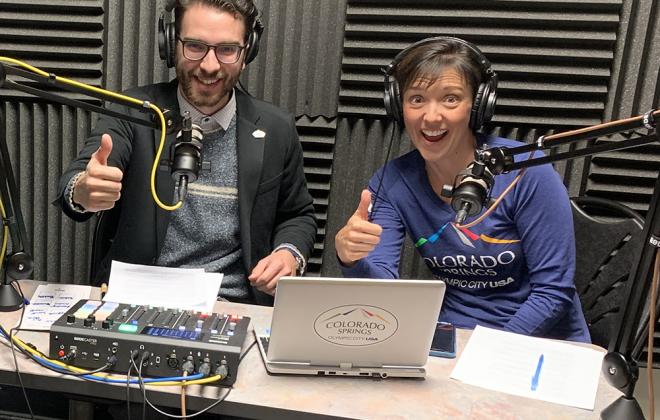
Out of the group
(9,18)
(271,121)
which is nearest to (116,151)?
(271,121)

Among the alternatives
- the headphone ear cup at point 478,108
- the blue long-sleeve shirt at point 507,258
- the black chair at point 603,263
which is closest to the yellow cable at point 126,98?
the blue long-sleeve shirt at point 507,258

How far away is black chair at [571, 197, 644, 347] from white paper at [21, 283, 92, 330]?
1.58 meters

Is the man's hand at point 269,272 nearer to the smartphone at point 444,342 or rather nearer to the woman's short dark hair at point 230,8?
the smartphone at point 444,342

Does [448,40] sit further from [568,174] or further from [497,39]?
[568,174]

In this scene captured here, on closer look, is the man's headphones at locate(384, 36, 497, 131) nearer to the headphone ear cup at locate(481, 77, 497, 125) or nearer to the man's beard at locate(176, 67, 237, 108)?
the headphone ear cup at locate(481, 77, 497, 125)

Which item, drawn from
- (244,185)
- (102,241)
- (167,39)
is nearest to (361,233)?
(244,185)

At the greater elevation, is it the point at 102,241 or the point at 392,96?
the point at 392,96

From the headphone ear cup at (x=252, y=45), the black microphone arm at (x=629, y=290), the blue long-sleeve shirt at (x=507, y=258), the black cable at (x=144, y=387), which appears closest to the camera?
the black microphone arm at (x=629, y=290)

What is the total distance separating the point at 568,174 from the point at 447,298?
2.91 ft

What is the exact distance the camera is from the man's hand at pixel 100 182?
1354 millimetres

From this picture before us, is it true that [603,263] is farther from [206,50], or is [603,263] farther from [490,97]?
[206,50]

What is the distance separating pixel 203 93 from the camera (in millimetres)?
1953

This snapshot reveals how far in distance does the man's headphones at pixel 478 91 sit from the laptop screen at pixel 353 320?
77 cm

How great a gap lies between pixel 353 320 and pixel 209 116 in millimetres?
1154
